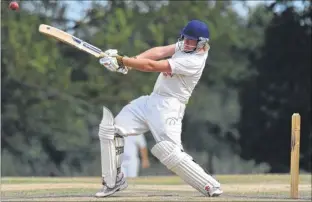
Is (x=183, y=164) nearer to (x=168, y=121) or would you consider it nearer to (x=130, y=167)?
(x=168, y=121)

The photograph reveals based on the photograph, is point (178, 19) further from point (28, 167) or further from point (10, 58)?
point (28, 167)

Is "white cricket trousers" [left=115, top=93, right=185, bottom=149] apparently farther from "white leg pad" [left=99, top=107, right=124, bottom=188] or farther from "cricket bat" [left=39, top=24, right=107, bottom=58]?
"cricket bat" [left=39, top=24, right=107, bottom=58]

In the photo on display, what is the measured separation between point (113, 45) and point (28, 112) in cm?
457

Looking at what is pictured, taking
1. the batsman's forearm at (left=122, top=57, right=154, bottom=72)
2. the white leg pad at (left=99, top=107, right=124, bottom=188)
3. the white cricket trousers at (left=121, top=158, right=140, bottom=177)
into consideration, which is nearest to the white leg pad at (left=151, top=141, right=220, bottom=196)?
the white leg pad at (left=99, top=107, right=124, bottom=188)

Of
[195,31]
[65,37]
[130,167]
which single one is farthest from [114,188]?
[130,167]

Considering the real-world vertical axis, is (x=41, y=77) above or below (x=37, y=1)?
below

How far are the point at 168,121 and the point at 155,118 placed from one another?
0.14 m

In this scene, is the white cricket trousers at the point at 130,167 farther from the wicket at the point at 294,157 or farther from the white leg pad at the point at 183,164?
the white leg pad at the point at 183,164

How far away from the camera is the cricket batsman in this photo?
31.4 ft

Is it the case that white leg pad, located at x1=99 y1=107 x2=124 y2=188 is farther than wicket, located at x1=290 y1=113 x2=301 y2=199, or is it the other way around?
wicket, located at x1=290 y1=113 x2=301 y2=199

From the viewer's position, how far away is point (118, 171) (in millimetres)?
9781

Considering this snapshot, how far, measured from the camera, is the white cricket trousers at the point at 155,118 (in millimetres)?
9617

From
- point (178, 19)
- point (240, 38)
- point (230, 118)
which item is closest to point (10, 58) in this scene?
point (178, 19)

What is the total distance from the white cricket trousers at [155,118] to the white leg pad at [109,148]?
9 cm
